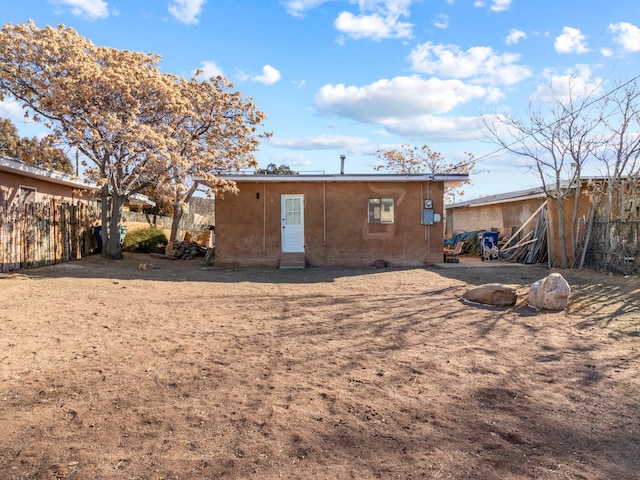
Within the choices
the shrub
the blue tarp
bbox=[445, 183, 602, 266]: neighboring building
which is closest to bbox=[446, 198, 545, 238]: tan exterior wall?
bbox=[445, 183, 602, 266]: neighboring building

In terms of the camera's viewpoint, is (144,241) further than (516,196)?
Yes

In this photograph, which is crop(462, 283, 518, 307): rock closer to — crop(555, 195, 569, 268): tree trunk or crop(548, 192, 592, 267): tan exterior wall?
crop(555, 195, 569, 268): tree trunk

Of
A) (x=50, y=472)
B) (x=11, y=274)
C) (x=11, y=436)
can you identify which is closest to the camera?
(x=50, y=472)

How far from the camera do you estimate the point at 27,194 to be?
12391 millimetres

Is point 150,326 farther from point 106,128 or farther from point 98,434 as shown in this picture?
point 106,128

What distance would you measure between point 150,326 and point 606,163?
1106cm

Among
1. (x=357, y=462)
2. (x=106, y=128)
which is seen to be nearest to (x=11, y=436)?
(x=357, y=462)

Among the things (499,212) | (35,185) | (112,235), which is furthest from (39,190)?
(499,212)

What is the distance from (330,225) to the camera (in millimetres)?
13469

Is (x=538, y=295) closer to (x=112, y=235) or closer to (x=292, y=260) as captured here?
(x=292, y=260)

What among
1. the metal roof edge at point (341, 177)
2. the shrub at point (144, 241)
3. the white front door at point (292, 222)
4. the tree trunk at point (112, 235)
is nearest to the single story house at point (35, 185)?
the tree trunk at point (112, 235)

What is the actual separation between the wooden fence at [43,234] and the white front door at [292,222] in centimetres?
647

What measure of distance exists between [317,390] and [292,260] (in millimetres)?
9676

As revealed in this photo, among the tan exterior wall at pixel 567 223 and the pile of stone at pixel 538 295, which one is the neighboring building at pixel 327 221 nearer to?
the tan exterior wall at pixel 567 223
